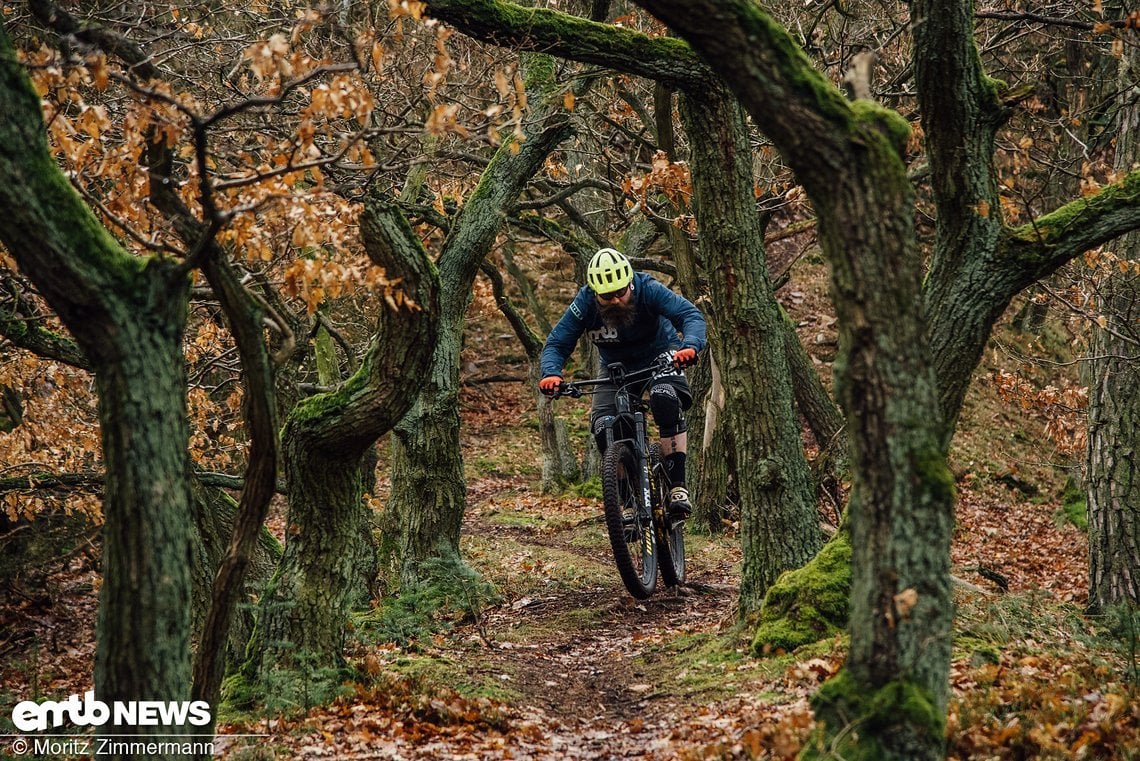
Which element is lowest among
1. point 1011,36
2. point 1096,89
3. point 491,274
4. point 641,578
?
point 641,578

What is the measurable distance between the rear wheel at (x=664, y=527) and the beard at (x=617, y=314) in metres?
1.15

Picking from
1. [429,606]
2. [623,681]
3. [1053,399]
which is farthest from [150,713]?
[1053,399]

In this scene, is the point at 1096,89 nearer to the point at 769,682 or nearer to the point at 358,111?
the point at 769,682

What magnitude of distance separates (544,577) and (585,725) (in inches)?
192

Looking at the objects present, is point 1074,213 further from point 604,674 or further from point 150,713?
point 150,713

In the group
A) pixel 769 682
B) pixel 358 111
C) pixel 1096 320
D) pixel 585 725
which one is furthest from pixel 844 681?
pixel 1096 320

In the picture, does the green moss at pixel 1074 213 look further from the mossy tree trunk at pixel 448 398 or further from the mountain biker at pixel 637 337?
the mossy tree trunk at pixel 448 398

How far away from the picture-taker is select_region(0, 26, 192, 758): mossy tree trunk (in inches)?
167

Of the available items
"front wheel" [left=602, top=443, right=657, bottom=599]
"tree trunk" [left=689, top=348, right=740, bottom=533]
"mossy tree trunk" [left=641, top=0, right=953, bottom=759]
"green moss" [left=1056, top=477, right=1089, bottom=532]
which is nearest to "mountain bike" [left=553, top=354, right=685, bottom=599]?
"front wheel" [left=602, top=443, right=657, bottom=599]

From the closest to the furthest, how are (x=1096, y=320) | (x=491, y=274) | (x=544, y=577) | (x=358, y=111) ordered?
(x=358, y=111) → (x=1096, y=320) → (x=544, y=577) → (x=491, y=274)

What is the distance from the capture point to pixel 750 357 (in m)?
7.69

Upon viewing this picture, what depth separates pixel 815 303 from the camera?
28.1m

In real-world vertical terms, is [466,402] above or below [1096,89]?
below

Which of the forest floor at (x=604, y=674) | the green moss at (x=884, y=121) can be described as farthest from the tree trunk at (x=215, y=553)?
the green moss at (x=884, y=121)
